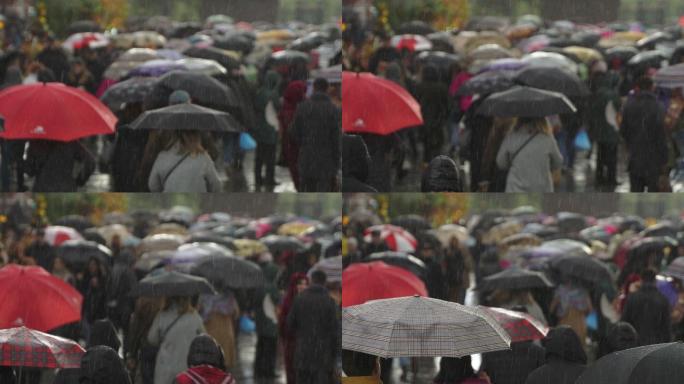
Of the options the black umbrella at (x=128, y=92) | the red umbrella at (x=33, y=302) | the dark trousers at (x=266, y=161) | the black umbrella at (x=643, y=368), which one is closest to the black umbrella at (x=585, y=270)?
the dark trousers at (x=266, y=161)

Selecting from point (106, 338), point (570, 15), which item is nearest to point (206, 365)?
point (106, 338)

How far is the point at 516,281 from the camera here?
41.9ft

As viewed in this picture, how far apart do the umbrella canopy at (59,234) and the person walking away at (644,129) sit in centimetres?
602

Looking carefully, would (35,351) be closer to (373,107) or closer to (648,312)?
(648,312)

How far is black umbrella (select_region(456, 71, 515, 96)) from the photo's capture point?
16953 mm

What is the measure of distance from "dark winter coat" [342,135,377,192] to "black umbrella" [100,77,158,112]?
133 inches

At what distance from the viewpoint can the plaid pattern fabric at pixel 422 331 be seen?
28.6 ft

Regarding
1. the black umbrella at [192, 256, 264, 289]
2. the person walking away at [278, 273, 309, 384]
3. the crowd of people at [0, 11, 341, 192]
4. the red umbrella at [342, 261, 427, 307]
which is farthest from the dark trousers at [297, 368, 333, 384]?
the crowd of people at [0, 11, 341, 192]

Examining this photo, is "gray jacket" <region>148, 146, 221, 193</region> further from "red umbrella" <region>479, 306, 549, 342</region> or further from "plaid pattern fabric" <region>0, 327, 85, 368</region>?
"plaid pattern fabric" <region>0, 327, 85, 368</region>

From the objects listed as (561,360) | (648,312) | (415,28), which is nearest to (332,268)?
Result: (648,312)

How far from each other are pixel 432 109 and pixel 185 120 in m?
4.68

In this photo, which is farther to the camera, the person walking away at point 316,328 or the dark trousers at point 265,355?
the dark trousers at point 265,355

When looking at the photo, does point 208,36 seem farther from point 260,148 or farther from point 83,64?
point 260,148

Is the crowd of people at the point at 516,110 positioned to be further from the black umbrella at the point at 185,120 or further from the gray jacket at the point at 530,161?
the black umbrella at the point at 185,120
